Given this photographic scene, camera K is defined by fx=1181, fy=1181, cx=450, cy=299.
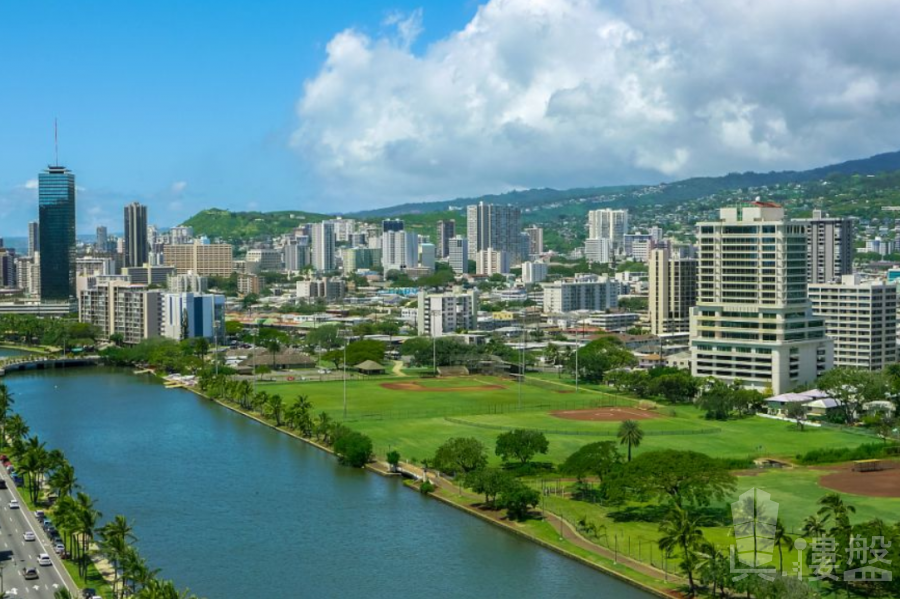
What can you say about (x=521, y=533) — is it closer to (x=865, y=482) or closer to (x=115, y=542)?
(x=115, y=542)

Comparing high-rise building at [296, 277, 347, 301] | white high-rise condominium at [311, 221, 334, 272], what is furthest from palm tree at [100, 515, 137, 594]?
white high-rise condominium at [311, 221, 334, 272]

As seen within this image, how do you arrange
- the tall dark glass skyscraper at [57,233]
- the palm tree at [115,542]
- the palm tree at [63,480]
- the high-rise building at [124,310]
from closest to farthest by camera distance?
the palm tree at [115,542], the palm tree at [63,480], the high-rise building at [124,310], the tall dark glass skyscraper at [57,233]

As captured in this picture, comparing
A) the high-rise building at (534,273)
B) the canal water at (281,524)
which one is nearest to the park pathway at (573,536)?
the canal water at (281,524)

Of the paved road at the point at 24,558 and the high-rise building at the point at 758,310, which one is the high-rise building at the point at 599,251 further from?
the paved road at the point at 24,558

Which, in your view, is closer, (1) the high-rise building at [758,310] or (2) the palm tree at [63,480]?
(2) the palm tree at [63,480]

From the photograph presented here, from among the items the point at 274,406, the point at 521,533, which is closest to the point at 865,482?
the point at 521,533

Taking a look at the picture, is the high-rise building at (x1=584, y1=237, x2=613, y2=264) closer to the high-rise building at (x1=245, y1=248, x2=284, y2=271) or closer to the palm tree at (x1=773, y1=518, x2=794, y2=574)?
the high-rise building at (x1=245, y1=248, x2=284, y2=271)
